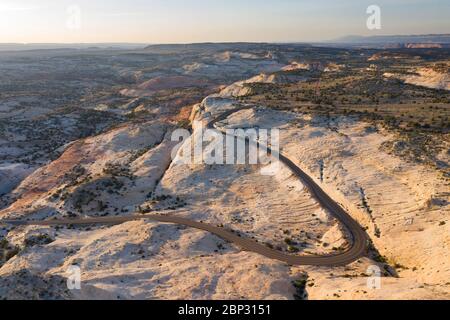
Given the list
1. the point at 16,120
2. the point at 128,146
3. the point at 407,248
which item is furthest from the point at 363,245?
the point at 16,120

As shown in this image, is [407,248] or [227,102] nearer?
[407,248]

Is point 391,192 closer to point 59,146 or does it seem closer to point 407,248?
point 407,248

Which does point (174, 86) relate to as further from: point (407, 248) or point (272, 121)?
point (407, 248)

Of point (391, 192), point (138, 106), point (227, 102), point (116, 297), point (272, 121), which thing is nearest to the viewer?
point (116, 297)

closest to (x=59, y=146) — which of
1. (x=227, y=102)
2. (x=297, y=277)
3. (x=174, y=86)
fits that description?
(x=227, y=102)

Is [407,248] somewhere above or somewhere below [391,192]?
below
